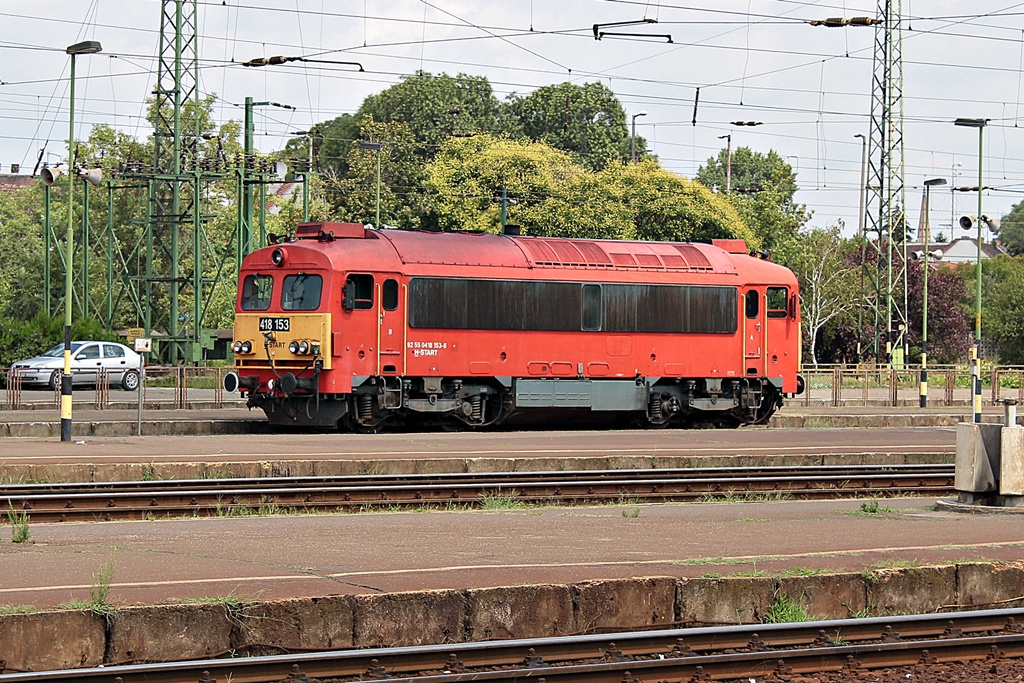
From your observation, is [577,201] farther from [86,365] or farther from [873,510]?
[873,510]

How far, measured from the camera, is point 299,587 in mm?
9727

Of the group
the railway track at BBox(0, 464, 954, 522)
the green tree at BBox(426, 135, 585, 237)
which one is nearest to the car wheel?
the green tree at BBox(426, 135, 585, 237)

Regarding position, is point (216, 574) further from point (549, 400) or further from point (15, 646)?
point (549, 400)

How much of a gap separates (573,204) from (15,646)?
59245 mm

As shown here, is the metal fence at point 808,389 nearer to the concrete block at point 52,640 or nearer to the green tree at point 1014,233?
the concrete block at point 52,640

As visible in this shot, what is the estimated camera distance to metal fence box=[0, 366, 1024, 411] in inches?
1401

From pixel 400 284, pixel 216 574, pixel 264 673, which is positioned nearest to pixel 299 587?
pixel 216 574

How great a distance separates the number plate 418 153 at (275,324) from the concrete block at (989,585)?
663 inches

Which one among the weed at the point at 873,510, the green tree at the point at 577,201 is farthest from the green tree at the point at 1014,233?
the weed at the point at 873,510

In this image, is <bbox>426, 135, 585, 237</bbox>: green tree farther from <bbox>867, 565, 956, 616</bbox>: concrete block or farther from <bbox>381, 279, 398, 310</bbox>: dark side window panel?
<bbox>867, 565, 956, 616</bbox>: concrete block

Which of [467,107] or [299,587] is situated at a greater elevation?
[467,107]

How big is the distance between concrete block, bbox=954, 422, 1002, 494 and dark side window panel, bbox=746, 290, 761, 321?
47.3 ft

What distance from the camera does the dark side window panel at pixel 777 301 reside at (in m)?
30.0

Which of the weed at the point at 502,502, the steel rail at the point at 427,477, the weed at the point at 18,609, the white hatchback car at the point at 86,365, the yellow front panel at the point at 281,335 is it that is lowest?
the weed at the point at 502,502
